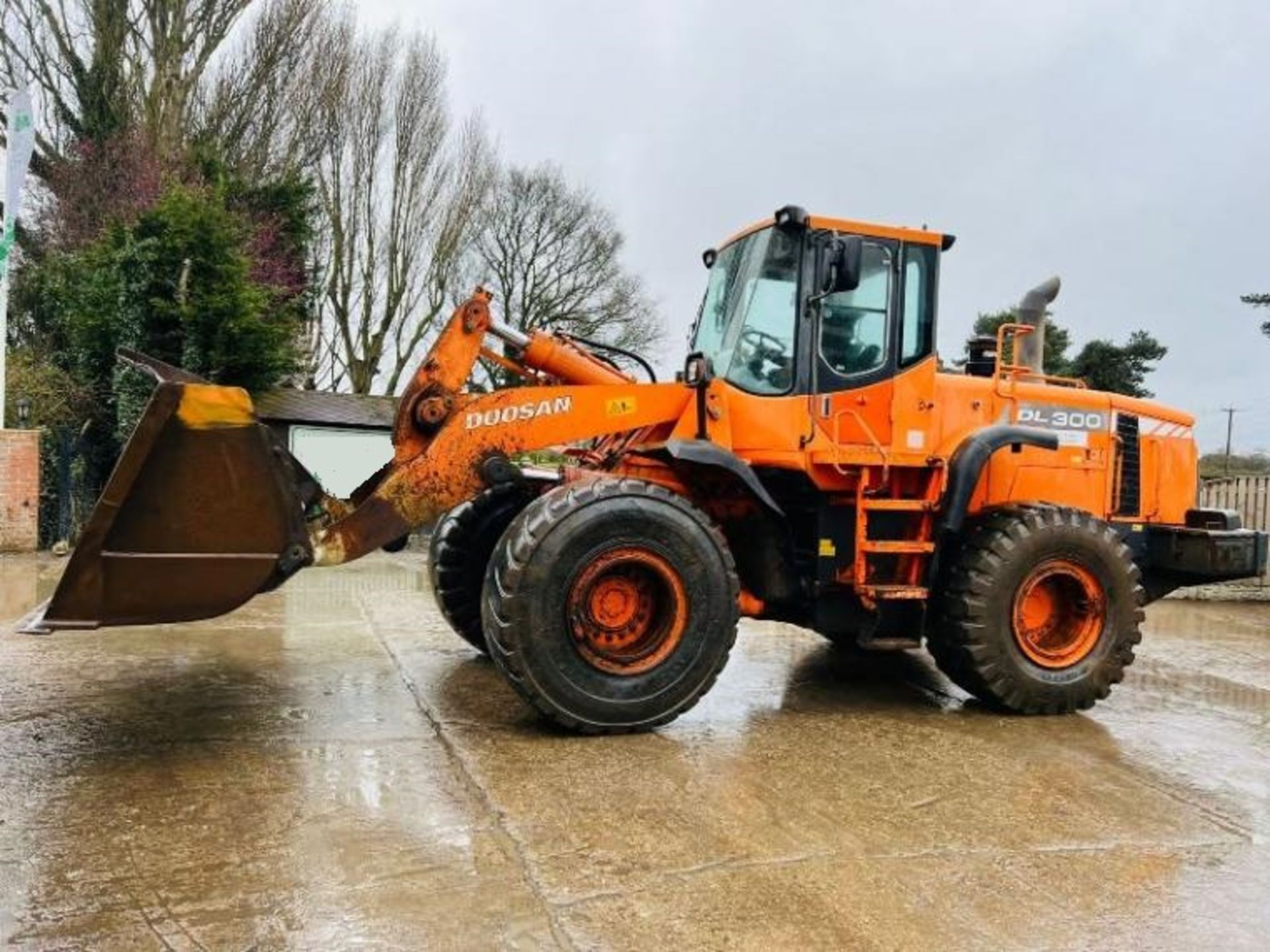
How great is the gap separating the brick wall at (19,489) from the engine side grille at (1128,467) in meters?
12.1

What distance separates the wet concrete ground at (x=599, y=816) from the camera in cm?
294

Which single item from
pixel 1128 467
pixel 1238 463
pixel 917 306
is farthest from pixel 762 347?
pixel 1238 463

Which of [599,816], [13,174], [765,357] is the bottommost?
[599,816]

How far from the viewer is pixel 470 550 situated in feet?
20.8

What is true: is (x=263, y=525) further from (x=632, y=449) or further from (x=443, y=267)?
(x=443, y=267)

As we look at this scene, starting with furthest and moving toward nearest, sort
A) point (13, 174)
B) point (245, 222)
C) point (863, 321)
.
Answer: point (245, 222) < point (13, 174) < point (863, 321)

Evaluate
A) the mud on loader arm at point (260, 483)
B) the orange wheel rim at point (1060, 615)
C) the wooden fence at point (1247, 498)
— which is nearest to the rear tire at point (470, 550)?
the mud on loader arm at point (260, 483)

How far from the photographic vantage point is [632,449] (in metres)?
5.67

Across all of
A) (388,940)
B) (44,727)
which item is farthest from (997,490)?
(44,727)

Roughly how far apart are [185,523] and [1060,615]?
4549 millimetres

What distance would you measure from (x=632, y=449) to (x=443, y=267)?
2283cm

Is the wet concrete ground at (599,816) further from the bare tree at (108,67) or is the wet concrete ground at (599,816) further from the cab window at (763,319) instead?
the bare tree at (108,67)

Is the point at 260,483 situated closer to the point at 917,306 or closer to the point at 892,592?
the point at 892,592

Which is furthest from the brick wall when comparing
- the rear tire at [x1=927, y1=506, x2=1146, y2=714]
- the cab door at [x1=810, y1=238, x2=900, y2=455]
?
the rear tire at [x1=927, y1=506, x2=1146, y2=714]
